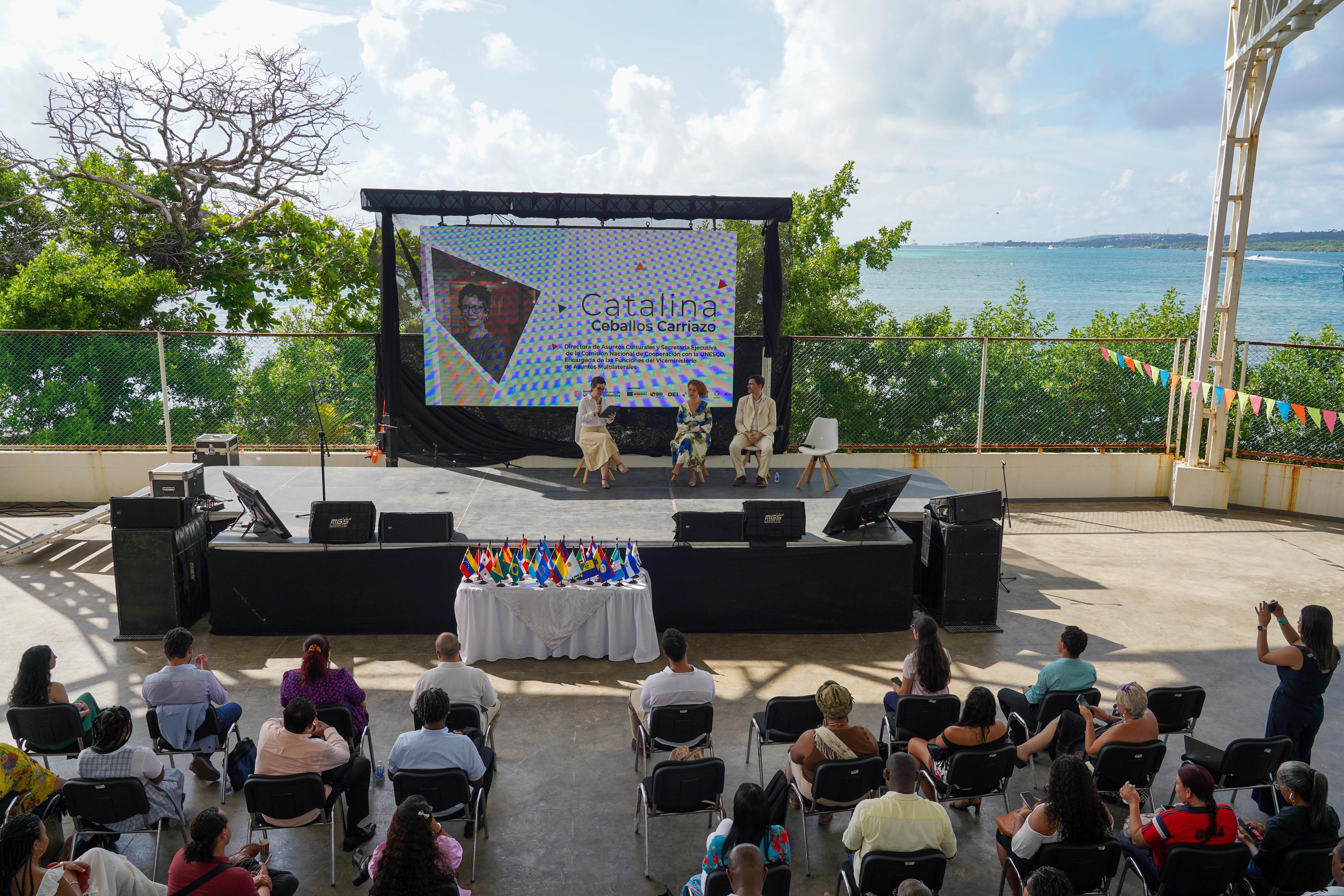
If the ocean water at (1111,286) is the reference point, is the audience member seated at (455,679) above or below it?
below

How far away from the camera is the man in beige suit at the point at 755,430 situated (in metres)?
10.2

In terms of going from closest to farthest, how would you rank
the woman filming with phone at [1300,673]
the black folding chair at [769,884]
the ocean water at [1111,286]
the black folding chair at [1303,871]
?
the black folding chair at [769,884], the black folding chair at [1303,871], the woman filming with phone at [1300,673], the ocean water at [1111,286]

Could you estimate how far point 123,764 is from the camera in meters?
4.36

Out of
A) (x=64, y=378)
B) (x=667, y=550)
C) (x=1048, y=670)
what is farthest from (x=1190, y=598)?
(x=64, y=378)

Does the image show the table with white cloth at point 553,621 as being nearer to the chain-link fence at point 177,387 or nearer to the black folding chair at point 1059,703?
the black folding chair at point 1059,703

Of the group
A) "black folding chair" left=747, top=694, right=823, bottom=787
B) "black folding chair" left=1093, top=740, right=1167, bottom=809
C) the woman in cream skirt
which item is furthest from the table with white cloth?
"black folding chair" left=1093, top=740, right=1167, bottom=809

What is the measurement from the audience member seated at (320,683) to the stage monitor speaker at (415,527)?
2366mm

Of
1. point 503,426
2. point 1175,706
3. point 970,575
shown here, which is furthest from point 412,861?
point 503,426

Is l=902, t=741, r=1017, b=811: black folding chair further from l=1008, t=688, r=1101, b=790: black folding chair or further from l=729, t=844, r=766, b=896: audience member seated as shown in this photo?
l=729, t=844, r=766, b=896: audience member seated

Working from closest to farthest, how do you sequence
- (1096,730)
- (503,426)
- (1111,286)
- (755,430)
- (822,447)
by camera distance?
(1096,730) < (755,430) < (822,447) < (503,426) < (1111,286)

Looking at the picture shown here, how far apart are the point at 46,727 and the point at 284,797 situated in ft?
5.24

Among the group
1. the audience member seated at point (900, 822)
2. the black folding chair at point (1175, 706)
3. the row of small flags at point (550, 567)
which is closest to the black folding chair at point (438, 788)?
the audience member seated at point (900, 822)

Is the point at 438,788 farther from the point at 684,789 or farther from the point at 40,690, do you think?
the point at 40,690

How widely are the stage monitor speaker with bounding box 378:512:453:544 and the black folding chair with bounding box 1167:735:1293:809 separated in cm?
527
